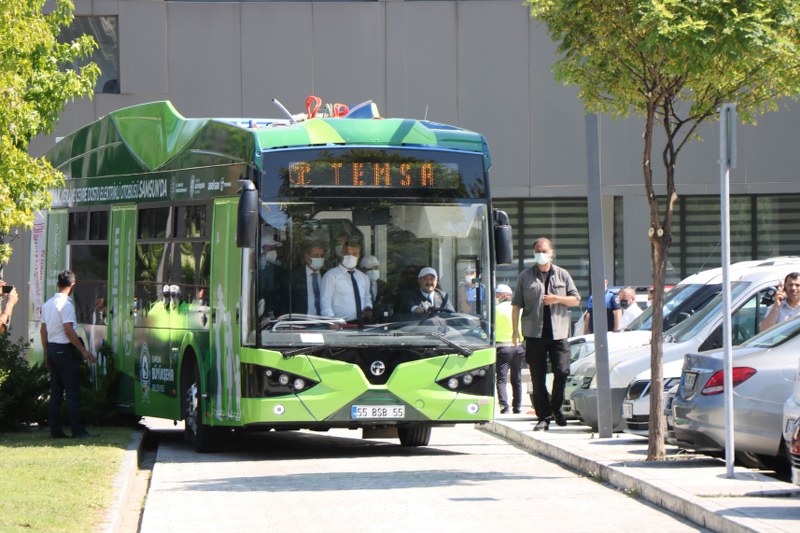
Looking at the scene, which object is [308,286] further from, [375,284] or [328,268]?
[375,284]

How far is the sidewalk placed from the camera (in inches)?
361

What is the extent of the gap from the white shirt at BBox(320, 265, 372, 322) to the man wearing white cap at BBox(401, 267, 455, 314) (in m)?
0.42

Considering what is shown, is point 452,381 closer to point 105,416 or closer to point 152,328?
point 152,328

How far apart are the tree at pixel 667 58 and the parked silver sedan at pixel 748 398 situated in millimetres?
583

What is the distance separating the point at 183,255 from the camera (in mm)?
15523

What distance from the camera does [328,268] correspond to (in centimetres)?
1389

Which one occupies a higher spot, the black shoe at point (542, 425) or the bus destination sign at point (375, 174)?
the bus destination sign at point (375, 174)

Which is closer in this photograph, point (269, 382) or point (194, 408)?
point (269, 382)

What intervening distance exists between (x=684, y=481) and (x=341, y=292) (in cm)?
421

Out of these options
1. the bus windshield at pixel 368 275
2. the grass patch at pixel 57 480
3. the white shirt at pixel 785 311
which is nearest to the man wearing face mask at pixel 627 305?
the white shirt at pixel 785 311

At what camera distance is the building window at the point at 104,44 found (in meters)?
29.3

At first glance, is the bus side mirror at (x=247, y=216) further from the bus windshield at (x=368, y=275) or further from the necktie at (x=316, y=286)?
the necktie at (x=316, y=286)

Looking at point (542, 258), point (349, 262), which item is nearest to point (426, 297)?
point (349, 262)

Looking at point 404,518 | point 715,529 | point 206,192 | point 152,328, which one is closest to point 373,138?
point 206,192
